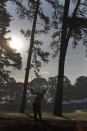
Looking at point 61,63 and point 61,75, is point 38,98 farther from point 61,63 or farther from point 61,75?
point 61,63

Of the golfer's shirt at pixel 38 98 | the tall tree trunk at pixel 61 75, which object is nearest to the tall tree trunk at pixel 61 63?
the tall tree trunk at pixel 61 75

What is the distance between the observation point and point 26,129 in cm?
984

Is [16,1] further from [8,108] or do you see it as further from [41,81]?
[41,81]

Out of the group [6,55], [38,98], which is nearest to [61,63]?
[38,98]

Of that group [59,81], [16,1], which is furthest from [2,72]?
[59,81]

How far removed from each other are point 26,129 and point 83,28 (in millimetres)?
15266

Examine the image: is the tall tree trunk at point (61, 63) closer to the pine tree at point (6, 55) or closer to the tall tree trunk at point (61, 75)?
the tall tree trunk at point (61, 75)

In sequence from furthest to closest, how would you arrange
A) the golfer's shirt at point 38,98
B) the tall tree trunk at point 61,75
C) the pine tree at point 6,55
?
the pine tree at point 6,55, the tall tree trunk at point 61,75, the golfer's shirt at point 38,98

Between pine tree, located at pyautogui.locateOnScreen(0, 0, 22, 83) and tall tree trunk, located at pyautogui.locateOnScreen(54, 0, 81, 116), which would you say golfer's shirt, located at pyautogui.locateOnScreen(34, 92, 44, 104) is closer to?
tall tree trunk, located at pyautogui.locateOnScreen(54, 0, 81, 116)

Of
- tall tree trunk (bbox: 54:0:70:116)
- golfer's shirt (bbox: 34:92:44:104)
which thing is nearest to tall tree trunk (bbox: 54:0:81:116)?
tall tree trunk (bbox: 54:0:70:116)

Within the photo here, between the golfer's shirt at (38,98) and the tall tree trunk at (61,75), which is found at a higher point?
the tall tree trunk at (61,75)

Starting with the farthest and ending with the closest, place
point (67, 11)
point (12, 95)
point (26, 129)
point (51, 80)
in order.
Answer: point (51, 80), point (12, 95), point (67, 11), point (26, 129)

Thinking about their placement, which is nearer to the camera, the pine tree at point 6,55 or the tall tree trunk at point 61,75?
the tall tree trunk at point 61,75

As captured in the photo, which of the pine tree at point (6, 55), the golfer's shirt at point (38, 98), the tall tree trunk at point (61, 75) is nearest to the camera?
the golfer's shirt at point (38, 98)
